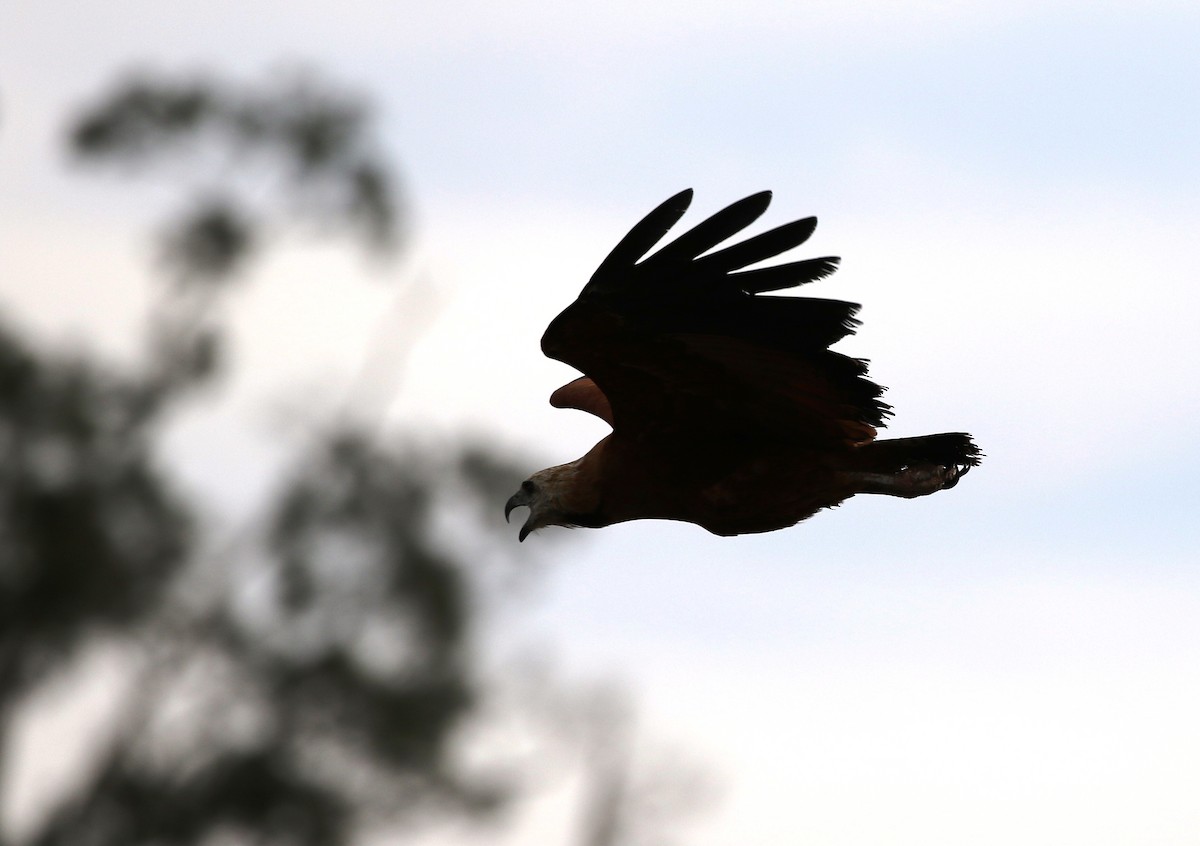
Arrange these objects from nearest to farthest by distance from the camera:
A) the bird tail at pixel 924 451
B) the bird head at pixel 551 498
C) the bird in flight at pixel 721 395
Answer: the bird in flight at pixel 721 395 → the bird tail at pixel 924 451 → the bird head at pixel 551 498

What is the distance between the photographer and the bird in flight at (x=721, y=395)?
6020mm

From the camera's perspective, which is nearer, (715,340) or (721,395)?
(715,340)

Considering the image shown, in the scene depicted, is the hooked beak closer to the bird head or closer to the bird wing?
the bird head

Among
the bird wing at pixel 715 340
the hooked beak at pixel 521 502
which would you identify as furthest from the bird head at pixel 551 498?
the bird wing at pixel 715 340

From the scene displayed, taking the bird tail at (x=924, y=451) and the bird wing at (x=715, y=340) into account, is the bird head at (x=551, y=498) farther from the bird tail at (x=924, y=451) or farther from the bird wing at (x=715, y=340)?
the bird tail at (x=924, y=451)

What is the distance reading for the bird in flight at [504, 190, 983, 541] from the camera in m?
6.02

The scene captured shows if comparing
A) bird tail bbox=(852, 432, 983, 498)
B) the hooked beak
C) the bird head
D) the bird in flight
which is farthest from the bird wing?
the hooked beak

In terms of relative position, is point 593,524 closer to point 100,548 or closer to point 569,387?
point 569,387

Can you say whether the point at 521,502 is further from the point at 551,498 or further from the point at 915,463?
the point at 915,463

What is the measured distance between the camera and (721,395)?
659 cm

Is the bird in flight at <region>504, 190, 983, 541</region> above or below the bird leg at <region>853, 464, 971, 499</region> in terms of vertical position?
above

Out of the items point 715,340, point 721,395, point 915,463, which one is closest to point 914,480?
point 915,463

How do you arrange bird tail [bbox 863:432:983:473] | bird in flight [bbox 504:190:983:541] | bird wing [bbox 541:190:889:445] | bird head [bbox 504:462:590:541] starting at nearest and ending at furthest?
bird wing [bbox 541:190:889:445]
bird in flight [bbox 504:190:983:541]
bird tail [bbox 863:432:983:473]
bird head [bbox 504:462:590:541]

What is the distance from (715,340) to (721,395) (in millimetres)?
409
